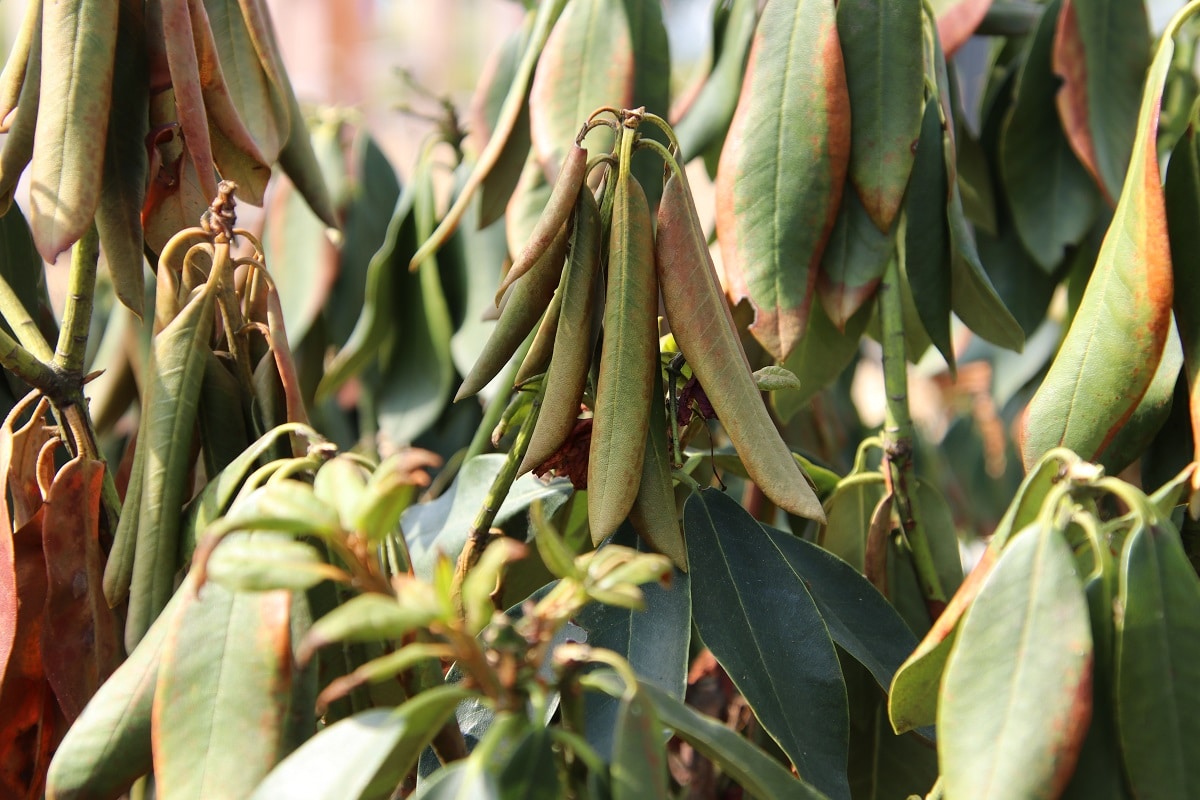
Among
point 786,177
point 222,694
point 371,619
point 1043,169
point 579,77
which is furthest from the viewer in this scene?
point 1043,169

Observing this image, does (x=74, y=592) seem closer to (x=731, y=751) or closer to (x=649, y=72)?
(x=731, y=751)

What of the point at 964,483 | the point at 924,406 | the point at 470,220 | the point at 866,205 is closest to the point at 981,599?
the point at 866,205

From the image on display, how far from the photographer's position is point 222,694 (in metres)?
0.43

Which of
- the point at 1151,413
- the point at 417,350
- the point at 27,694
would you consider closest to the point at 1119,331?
the point at 1151,413

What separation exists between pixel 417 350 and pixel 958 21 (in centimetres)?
57

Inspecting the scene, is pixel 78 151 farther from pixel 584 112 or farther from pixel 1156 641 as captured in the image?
pixel 1156 641

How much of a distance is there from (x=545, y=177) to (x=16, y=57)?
338 millimetres

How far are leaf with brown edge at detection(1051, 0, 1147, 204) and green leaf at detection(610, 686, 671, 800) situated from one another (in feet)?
1.99

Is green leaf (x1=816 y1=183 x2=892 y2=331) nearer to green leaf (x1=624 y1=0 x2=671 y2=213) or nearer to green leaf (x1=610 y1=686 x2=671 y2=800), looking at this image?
green leaf (x1=624 y1=0 x2=671 y2=213)

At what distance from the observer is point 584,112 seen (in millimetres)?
741

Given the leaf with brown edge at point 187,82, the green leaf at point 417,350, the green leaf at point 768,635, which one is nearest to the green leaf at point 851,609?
the green leaf at point 768,635

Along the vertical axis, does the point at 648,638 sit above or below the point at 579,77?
below

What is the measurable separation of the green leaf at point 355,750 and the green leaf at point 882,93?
0.42 m

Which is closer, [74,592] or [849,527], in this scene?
[74,592]
